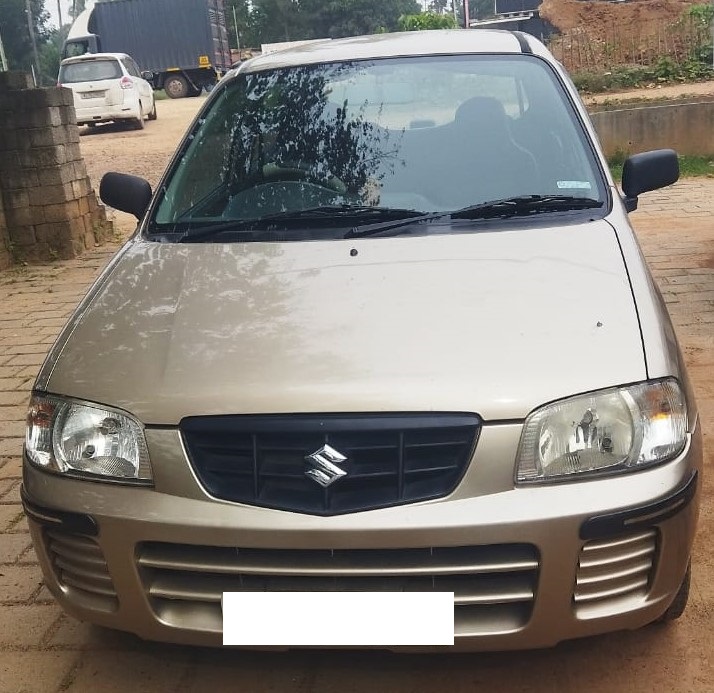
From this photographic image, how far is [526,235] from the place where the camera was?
2795 millimetres

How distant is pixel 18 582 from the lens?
3084 millimetres

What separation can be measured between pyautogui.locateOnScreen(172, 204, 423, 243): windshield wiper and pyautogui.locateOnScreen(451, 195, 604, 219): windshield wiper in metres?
0.17

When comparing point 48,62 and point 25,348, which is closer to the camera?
point 25,348

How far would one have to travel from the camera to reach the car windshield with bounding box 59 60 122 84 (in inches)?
808

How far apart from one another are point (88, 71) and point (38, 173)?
1373 centimetres

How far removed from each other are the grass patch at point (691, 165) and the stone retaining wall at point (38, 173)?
577 cm

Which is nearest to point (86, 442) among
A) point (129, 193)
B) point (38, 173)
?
point (129, 193)

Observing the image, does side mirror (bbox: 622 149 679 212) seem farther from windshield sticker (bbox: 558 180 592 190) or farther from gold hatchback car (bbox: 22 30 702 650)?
gold hatchback car (bbox: 22 30 702 650)

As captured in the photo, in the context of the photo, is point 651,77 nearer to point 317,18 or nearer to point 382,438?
point 382,438

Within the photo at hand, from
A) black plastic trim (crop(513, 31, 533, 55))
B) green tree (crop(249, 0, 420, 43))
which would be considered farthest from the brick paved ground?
green tree (crop(249, 0, 420, 43))

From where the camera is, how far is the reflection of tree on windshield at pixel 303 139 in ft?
10.6

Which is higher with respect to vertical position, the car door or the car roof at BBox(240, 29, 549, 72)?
the car roof at BBox(240, 29, 549, 72)

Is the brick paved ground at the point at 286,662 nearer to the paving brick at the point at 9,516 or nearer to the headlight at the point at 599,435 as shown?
the paving brick at the point at 9,516

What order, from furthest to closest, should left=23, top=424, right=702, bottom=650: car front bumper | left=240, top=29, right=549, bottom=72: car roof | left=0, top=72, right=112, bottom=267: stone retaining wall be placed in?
left=0, top=72, right=112, bottom=267: stone retaining wall
left=240, top=29, right=549, bottom=72: car roof
left=23, top=424, right=702, bottom=650: car front bumper
